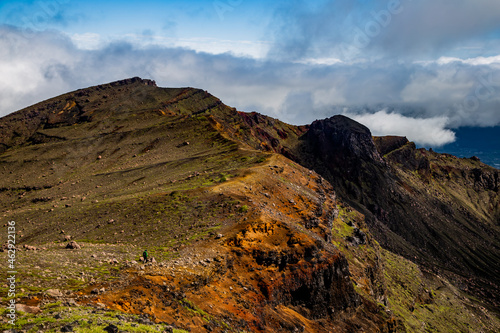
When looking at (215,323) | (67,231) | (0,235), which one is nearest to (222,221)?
(215,323)

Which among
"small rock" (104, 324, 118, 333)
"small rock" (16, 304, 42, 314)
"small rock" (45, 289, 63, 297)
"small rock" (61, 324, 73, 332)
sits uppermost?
"small rock" (45, 289, 63, 297)

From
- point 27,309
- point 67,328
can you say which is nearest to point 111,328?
point 67,328

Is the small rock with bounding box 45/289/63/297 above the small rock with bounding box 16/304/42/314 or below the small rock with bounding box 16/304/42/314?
above

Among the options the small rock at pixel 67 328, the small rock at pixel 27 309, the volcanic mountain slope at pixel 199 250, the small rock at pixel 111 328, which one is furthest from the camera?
the volcanic mountain slope at pixel 199 250

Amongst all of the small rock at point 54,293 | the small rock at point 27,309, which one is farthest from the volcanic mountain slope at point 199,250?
the small rock at point 27,309

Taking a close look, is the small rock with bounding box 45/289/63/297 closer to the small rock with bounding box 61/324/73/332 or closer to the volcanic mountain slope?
the volcanic mountain slope

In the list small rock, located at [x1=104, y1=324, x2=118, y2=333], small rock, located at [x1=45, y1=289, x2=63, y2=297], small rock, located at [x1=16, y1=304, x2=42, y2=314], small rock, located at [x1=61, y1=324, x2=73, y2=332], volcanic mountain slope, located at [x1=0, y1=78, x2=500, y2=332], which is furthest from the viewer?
volcanic mountain slope, located at [x1=0, y1=78, x2=500, y2=332]

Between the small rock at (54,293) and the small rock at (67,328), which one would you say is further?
the small rock at (54,293)

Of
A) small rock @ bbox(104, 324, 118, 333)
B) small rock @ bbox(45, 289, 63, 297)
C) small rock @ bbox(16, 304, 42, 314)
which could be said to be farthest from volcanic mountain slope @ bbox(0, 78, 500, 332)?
small rock @ bbox(104, 324, 118, 333)

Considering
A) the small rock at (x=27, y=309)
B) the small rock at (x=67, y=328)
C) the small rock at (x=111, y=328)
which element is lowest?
the small rock at (x=111, y=328)

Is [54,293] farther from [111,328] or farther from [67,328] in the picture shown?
[111,328]

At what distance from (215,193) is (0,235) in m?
46.2

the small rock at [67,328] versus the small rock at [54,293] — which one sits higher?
the small rock at [54,293]

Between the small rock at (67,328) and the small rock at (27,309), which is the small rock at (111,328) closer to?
the small rock at (67,328)
